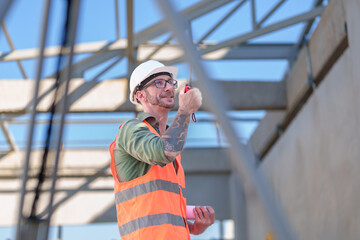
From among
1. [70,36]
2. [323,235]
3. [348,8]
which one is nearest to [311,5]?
[348,8]

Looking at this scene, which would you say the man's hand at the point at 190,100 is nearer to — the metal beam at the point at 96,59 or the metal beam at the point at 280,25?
the metal beam at the point at 280,25

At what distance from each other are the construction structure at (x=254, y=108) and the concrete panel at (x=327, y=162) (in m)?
0.02

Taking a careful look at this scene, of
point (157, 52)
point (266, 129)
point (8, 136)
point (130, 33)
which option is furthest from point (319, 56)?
point (8, 136)

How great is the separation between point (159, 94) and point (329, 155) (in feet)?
16.2

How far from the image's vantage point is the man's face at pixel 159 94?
245 centimetres

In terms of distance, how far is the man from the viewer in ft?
6.61

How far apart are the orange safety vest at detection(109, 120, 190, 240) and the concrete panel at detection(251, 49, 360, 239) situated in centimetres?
400

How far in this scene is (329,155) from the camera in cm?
692

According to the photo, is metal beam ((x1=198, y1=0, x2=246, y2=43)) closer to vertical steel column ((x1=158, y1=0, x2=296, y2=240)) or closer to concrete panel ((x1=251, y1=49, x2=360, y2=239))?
concrete panel ((x1=251, y1=49, x2=360, y2=239))

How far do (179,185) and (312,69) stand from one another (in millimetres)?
5936

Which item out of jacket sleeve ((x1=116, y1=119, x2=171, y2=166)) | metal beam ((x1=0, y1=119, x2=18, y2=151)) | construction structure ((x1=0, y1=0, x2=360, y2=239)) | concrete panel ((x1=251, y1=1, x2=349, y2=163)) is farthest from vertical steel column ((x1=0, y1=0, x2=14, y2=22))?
metal beam ((x1=0, y1=119, x2=18, y2=151))

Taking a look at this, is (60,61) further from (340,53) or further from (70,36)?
(340,53)

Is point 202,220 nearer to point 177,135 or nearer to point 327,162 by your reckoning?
point 177,135

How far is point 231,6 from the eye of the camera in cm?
858
